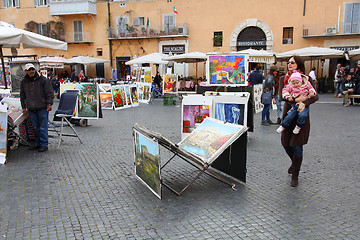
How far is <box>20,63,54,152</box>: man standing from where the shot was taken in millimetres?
6082

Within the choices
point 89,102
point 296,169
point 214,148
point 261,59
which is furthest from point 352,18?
point 214,148

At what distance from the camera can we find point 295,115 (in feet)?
13.7

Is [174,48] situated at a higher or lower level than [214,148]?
higher

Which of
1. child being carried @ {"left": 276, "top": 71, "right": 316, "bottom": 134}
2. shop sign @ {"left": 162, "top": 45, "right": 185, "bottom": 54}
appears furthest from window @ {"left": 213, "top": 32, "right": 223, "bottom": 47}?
child being carried @ {"left": 276, "top": 71, "right": 316, "bottom": 134}

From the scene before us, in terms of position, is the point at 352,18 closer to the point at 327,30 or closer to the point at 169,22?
the point at 327,30

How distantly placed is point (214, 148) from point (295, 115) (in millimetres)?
1162

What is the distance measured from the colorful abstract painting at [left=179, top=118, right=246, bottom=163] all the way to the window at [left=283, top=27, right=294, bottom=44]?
2284cm

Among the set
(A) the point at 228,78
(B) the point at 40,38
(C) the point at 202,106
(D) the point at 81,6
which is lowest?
(C) the point at 202,106

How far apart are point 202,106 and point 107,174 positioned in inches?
87.3

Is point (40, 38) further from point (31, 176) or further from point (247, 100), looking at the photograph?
point (247, 100)

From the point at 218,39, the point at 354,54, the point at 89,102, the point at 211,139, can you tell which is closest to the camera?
the point at 211,139

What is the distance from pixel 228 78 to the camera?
650 cm

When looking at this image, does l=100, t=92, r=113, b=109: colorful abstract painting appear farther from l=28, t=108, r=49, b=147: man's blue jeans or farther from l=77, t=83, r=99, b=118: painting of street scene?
l=28, t=108, r=49, b=147: man's blue jeans

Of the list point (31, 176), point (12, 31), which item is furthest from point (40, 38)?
point (31, 176)
